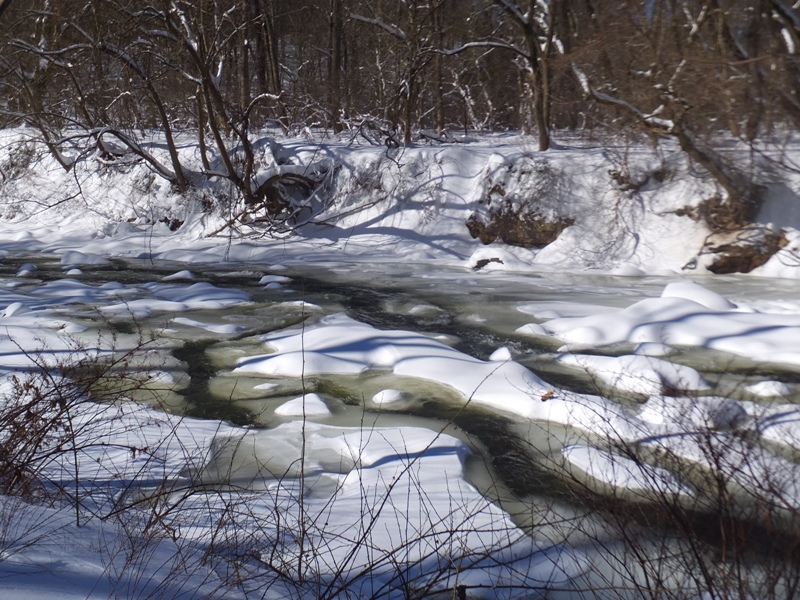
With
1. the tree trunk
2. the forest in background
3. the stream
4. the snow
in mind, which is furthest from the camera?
the tree trunk

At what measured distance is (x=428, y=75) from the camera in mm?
19547

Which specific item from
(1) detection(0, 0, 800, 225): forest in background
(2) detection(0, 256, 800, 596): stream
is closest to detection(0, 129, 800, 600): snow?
(2) detection(0, 256, 800, 596): stream

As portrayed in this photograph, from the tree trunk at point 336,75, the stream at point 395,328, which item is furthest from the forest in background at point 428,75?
the stream at point 395,328

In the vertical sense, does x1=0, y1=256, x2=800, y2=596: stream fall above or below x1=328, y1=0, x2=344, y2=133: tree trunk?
below

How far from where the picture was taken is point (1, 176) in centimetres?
1833

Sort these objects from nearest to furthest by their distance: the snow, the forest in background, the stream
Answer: the snow < the stream < the forest in background

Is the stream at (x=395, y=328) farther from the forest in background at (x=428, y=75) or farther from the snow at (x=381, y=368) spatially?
the forest in background at (x=428, y=75)

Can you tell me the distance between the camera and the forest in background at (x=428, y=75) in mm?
11531

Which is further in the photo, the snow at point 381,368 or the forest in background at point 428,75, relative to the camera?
the forest in background at point 428,75

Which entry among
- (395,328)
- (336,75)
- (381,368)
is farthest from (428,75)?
(381,368)

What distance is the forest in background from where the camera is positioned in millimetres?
11531

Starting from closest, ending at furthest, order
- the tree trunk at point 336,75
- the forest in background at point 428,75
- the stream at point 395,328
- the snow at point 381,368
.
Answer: the snow at point 381,368 < the stream at point 395,328 < the forest in background at point 428,75 < the tree trunk at point 336,75

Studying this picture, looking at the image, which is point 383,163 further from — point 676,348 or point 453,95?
point 676,348

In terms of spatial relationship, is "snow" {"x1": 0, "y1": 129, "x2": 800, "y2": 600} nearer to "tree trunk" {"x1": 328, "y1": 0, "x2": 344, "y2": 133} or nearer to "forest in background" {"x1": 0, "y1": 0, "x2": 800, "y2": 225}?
"forest in background" {"x1": 0, "y1": 0, "x2": 800, "y2": 225}
